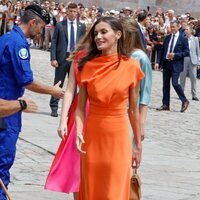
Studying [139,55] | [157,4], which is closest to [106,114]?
[139,55]

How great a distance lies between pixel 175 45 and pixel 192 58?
3420mm

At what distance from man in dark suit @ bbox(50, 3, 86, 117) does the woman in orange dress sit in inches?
334

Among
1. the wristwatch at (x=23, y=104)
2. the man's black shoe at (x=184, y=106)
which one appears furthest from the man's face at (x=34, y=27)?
the man's black shoe at (x=184, y=106)


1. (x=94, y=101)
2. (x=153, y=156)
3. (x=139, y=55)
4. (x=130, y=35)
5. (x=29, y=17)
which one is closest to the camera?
(x=94, y=101)

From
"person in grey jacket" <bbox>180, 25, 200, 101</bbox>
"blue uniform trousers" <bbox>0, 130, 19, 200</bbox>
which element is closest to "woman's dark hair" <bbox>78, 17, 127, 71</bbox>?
"blue uniform trousers" <bbox>0, 130, 19, 200</bbox>

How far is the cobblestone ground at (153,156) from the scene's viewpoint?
9340 mm

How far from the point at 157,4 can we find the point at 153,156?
29880 mm

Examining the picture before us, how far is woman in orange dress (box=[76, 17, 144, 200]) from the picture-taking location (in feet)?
21.9

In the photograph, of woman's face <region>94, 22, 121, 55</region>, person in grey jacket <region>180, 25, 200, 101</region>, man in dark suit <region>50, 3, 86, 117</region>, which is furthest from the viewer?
person in grey jacket <region>180, 25, 200, 101</region>

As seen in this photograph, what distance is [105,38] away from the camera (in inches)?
267

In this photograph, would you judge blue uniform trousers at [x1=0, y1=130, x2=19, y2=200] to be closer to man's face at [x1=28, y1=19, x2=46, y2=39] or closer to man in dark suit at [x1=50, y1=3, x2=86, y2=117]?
man's face at [x1=28, y1=19, x2=46, y2=39]

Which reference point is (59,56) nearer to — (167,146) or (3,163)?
(167,146)

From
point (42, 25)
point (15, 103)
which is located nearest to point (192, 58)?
point (42, 25)

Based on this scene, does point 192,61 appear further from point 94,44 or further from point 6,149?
point 94,44
